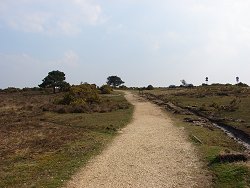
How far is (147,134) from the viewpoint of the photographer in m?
32.3

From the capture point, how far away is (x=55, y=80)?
99250 millimetres

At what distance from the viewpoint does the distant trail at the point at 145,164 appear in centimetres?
1831

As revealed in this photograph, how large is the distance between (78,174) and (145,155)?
18.2ft

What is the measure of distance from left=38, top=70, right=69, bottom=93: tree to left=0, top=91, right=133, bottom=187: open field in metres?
53.1

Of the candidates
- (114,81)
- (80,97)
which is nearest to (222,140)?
(80,97)

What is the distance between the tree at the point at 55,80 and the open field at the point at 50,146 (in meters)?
53.1

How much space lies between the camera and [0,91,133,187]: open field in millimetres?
19844

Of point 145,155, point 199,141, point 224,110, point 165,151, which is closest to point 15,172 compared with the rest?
point 145,155

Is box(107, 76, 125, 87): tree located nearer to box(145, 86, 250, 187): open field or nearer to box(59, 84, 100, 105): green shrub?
box(59, 84, 100, 105): green shrub

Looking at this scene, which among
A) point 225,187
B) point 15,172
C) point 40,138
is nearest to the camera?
point 225,187

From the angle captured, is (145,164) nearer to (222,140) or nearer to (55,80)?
(222,140)

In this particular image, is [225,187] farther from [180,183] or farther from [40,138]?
[40,138]

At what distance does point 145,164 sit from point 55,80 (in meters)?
79.9

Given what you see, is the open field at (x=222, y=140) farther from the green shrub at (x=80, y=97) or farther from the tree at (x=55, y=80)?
the tree at (x=55, y=80)
